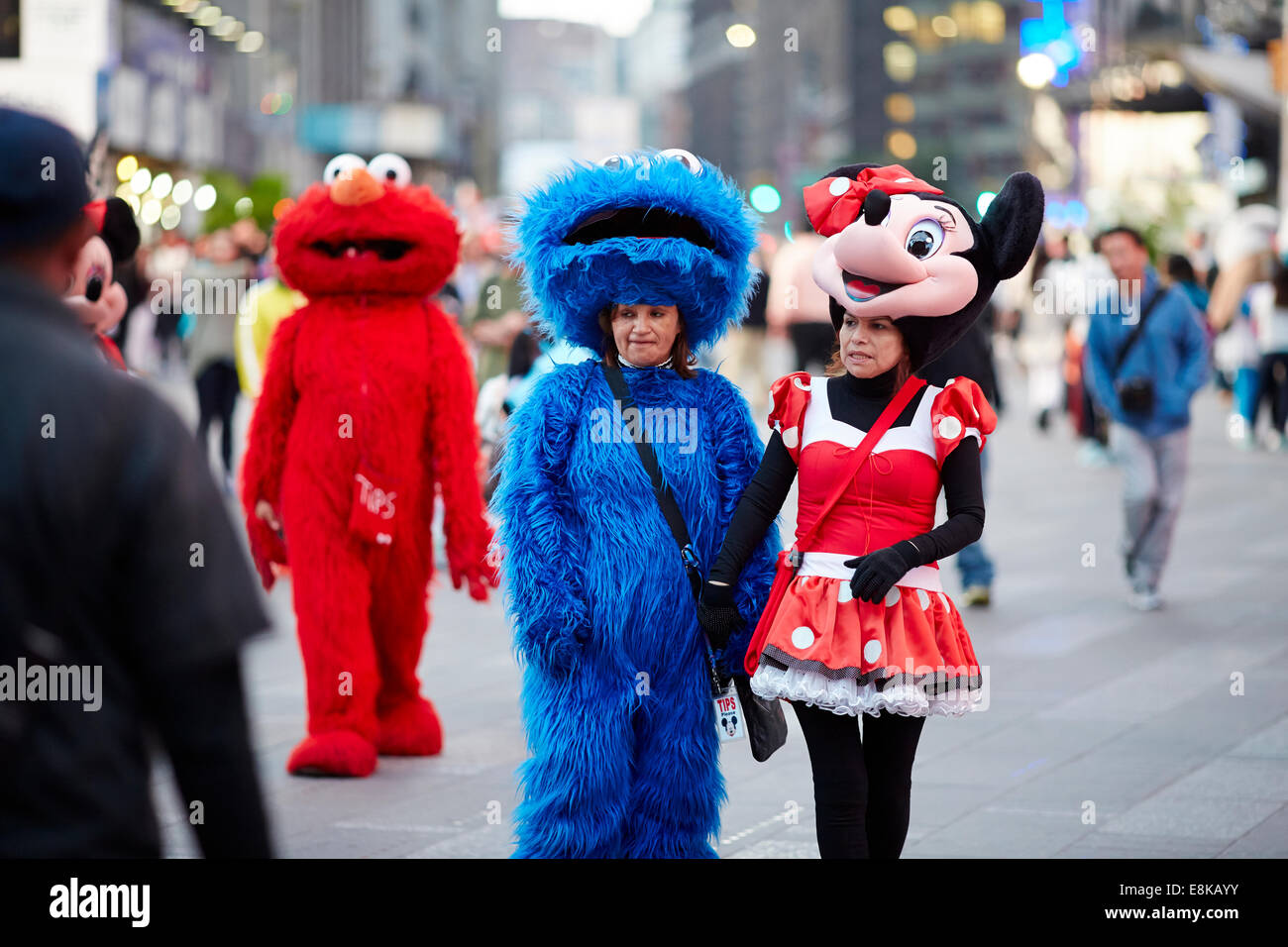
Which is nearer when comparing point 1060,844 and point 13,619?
point 13,619

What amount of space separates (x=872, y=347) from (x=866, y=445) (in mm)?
246

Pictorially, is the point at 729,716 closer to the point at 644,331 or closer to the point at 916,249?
the point at 644,331

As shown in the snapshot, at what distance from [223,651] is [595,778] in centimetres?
212

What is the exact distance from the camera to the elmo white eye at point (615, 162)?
449 cm

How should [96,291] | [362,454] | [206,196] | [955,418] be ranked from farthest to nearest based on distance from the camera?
1. [206,196]
2. [362,454]
3. [96,291]
4. [955,418]

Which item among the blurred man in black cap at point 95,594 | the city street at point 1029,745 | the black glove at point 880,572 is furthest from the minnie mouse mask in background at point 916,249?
the blurred man in black cap at point 95,594

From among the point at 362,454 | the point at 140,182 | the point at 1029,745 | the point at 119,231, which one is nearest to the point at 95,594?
the point at 362,454

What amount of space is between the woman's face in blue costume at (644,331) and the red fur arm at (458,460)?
176 centimetres

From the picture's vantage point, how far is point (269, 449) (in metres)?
6.14

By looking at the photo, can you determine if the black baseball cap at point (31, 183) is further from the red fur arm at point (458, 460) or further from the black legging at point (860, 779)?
the red fur arm at point (458, 460)

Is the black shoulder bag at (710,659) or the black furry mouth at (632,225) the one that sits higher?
the black furry mouth at (632,225)

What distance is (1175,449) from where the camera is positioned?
892 centimetres

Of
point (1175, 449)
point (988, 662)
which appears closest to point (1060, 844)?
point (988, 662)

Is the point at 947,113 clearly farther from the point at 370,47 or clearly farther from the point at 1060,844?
the point at 1060,844
